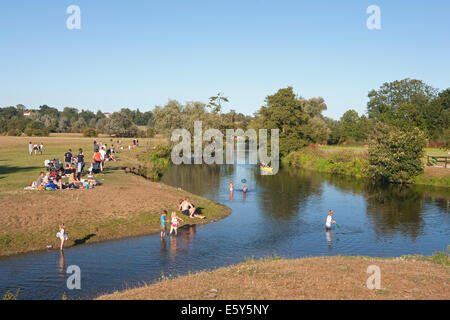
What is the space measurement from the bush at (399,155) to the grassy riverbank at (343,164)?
6.61 ft

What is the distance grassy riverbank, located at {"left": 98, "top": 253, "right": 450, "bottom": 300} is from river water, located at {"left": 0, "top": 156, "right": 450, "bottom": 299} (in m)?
5.36

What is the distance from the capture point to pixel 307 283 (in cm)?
1388

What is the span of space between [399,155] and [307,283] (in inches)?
1914

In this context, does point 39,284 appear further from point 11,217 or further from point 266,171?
point 266,171

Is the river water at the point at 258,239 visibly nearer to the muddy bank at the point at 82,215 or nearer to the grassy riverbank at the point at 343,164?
the muddy bank at the point at 82,215

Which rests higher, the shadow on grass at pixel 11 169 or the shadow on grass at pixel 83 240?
the shadow on grass at pixel 11 169

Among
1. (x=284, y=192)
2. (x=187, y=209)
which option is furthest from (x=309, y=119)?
(x=187, y=209)

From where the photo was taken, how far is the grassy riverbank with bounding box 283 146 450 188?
5616 cm

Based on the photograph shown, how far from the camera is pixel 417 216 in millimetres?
36719

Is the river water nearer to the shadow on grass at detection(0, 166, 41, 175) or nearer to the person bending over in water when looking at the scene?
the person bending over in water

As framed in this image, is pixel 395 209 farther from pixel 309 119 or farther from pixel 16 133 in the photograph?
pixel 16 133

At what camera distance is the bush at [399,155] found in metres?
56.7

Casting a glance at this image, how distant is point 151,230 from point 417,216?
2545 cm

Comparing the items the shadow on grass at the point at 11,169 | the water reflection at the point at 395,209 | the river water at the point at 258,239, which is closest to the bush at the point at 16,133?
the shadow on grass at the point at 11,169
